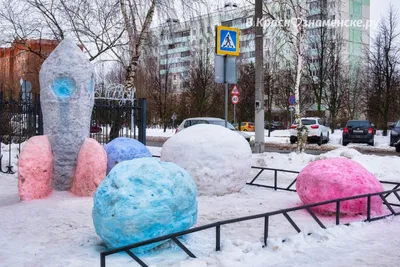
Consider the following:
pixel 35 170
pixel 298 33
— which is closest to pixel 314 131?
pixel 298 33

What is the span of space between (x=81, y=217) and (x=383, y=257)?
4017 millimetres

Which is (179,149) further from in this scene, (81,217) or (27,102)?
(27,102)

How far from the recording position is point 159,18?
1473cm

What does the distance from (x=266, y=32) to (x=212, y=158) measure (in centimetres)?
833

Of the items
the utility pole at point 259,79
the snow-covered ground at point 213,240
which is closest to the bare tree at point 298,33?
the utility pole at point 259,79

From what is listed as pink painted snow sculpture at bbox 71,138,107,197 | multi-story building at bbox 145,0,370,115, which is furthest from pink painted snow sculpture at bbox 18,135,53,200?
multi-story building at bbox 145,0,370,115

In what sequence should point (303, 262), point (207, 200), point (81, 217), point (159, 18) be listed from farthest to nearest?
point (159, 18) < point (207, 200) < point (81, 217) < point (303, 262)

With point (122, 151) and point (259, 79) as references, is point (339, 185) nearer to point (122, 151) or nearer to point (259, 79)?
point (122, 151)

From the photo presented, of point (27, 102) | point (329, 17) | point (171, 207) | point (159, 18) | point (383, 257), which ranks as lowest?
point (383, 257)

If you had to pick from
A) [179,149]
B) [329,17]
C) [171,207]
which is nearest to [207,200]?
[179,149]

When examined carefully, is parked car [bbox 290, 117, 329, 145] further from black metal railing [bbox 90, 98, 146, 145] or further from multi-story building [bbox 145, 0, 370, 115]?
black metal railing [bbox 90, 98, 146, 145]

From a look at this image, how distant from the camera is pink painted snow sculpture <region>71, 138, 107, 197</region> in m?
7.65

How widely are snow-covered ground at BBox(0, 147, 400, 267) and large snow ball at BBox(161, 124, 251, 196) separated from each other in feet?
1.07

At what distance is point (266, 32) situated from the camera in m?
14.8
